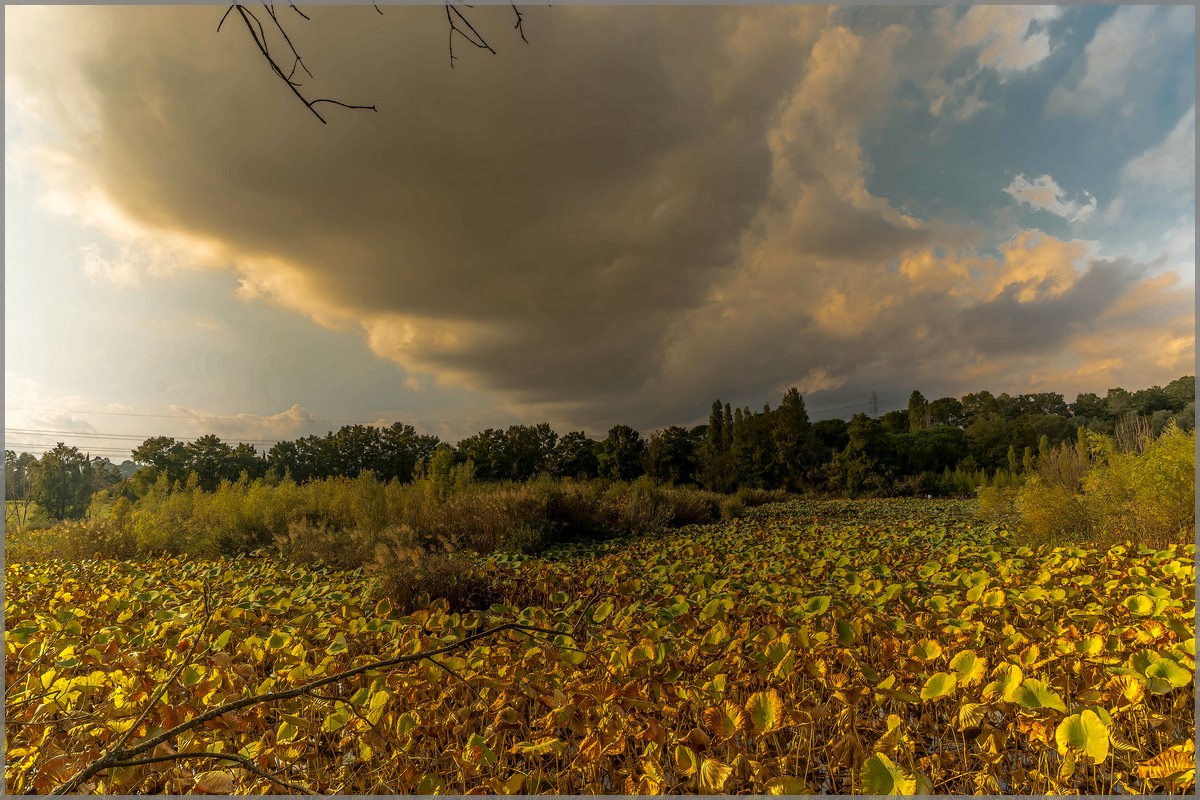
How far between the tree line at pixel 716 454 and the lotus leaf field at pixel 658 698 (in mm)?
10863

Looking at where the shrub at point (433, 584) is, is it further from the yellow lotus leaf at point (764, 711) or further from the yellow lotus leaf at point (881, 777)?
the yellow lotus leaf at point (881, 777)

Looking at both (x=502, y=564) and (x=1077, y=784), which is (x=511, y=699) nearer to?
(x=1077, y=784)

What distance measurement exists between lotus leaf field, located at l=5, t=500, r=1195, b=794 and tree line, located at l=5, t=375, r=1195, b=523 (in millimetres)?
10863

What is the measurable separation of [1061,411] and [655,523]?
21.4 m

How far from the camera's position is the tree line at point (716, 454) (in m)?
13.9

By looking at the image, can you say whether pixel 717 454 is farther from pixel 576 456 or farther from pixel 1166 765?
pixel 1166 765

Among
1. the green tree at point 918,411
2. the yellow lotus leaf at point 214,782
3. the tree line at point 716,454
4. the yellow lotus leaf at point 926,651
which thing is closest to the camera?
the yellow lotus leaf at point 214,782

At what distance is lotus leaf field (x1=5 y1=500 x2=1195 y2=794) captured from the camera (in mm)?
1251

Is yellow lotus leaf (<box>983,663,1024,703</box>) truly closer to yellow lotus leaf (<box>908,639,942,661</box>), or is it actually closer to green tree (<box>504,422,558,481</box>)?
yellow lotus leaf (<box>908,639,942,661</box>)

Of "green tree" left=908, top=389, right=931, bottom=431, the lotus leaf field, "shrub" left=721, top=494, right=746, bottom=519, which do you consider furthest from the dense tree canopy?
the lotus leaf field

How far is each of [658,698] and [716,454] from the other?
56.1 ft

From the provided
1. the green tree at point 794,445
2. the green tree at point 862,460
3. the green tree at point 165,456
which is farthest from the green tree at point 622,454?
the green tree at point 165,456

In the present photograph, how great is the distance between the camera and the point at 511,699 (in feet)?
5.13

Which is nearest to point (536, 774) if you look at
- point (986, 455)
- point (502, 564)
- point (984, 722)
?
point (984, 722)
